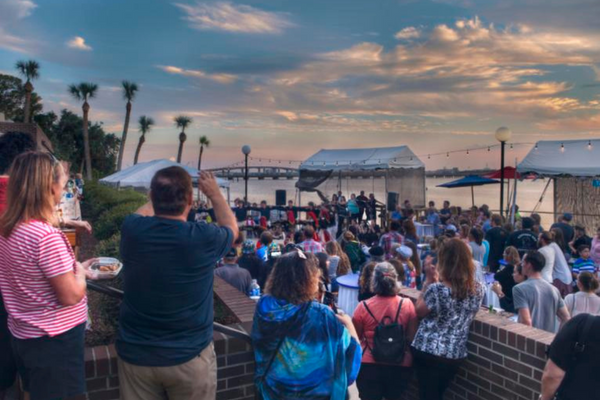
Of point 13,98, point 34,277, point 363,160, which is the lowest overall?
point 34,277

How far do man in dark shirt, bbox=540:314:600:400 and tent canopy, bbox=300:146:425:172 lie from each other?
18472 millimetres

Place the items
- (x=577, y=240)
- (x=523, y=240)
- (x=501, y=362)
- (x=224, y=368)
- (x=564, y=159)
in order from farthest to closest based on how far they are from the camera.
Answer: (x=564, y=159)
(x=577, y=240)
(x=523, y=240)
(x=501, y=362)
(x=224, y=368)

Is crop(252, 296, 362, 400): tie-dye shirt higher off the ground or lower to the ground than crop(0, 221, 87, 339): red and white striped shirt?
lower

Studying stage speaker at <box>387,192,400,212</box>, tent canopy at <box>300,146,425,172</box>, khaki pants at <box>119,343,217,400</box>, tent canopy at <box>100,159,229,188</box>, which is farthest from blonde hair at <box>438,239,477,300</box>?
stage speaker at <box>387,192,400,212</box>

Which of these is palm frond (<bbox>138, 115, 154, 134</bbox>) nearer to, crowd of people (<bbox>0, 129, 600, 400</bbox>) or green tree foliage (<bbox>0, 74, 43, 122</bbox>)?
green tree foliage (<bbox>0, 74, 43, 122</bbox>)

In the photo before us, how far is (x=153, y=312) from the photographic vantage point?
225 centimetres

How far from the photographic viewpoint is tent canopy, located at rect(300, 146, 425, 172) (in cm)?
2116

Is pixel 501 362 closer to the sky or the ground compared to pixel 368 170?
closer to the ground

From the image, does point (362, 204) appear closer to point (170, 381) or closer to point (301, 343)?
point (301, 343)

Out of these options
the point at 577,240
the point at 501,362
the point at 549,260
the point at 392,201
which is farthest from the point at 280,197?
the point at 501,362

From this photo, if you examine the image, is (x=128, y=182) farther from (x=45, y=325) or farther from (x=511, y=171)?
(x=45, y=325)

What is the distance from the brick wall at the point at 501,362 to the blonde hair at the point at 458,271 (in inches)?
12.6

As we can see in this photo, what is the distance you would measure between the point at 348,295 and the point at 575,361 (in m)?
3.69

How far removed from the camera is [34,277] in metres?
2.14
